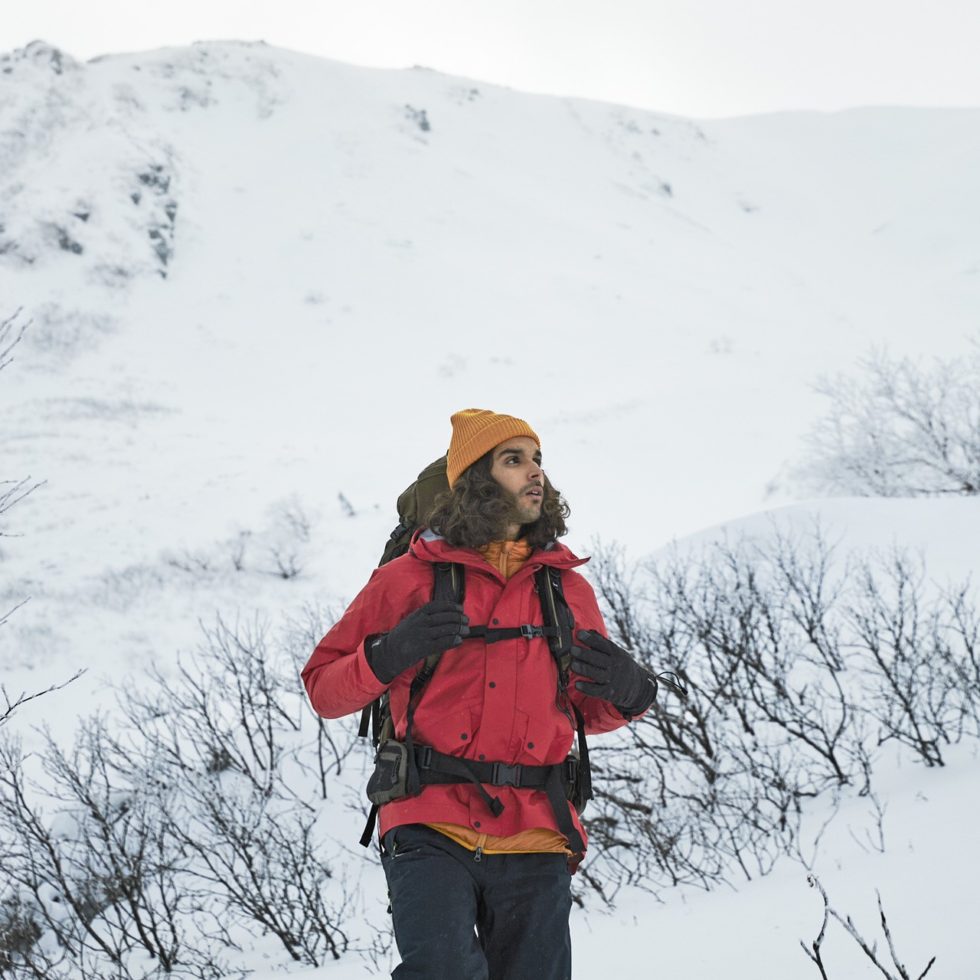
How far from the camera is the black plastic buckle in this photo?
7.94 feet

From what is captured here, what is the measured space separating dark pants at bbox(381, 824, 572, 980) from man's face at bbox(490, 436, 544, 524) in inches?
43.0

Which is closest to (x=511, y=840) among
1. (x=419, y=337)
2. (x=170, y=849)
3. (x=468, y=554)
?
(x=468, y=554)

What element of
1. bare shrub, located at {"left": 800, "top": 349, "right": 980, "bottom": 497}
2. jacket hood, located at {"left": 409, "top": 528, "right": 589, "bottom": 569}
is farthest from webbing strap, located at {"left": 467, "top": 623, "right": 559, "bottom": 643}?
bare shrub, located at {"left": 800, "top": 349, "right": 980, "bottom": 497}

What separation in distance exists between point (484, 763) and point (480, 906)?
459mm

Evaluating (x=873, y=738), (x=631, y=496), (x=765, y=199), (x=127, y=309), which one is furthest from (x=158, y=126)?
(x=873, y=738)

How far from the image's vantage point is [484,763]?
8.00 feet

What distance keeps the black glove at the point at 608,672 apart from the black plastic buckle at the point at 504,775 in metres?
0.36

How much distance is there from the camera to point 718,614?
1403 centimetres

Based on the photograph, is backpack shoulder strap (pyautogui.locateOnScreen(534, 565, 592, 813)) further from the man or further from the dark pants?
the dark pants

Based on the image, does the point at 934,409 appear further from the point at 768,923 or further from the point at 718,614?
the point at 768,923

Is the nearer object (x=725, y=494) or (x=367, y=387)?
(x=725, y=494)

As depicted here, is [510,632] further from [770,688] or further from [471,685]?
[770,688]

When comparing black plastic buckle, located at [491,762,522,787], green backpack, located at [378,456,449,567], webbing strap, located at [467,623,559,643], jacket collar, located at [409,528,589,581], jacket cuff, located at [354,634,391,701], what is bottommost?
black plastic buckle, located at [491,762,522,787]

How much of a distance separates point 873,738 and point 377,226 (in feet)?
208
